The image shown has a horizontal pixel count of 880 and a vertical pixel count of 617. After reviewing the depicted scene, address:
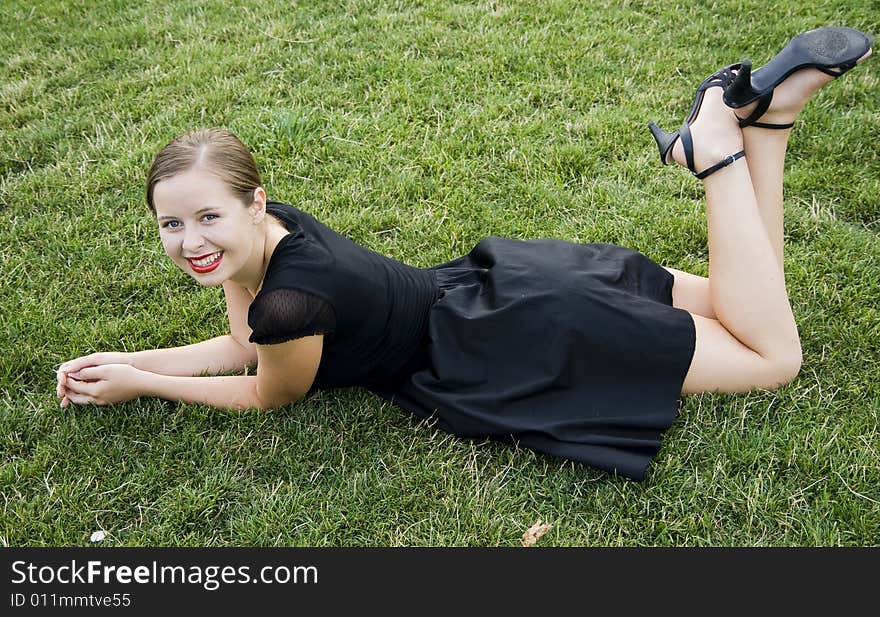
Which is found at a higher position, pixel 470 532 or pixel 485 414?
pixel 485 414

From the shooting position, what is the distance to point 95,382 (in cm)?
300

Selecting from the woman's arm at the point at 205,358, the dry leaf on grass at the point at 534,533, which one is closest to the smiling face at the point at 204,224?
the woman's arm at the point at 205,358

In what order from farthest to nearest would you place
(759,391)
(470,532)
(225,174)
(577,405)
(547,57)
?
1. (547,57)
2. (759,391)
3. (577,405)
4. (470,532)
5. (225,174)

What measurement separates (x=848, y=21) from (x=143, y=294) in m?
4.91

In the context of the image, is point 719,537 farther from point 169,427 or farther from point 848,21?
point 848,21

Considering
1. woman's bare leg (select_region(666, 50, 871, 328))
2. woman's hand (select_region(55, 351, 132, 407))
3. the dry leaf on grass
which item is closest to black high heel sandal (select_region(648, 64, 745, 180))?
woman's bare leg (select_region(666, 50, 871, 328))

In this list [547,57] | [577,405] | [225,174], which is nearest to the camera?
[225,174]

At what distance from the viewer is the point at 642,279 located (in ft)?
10.3

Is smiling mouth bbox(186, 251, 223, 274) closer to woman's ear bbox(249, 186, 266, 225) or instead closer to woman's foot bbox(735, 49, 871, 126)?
woman's ear bbox(249, 186, 266, 225)

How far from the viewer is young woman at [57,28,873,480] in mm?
2738

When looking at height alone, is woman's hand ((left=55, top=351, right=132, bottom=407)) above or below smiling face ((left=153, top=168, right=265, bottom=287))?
below

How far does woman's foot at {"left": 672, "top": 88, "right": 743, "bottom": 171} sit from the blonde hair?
1.59 meters

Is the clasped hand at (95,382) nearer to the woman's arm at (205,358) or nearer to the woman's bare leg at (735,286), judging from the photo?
the woman's arm at (205,358)

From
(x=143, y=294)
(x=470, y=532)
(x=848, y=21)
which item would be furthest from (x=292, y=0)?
(x=470, y=532)
